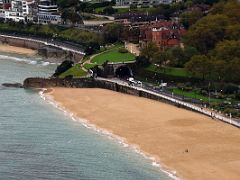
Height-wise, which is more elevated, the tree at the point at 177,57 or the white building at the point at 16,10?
the white building at the point at 16,10

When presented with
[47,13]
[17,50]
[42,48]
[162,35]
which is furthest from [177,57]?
[47,13]

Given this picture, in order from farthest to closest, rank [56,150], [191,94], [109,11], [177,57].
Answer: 1. [109,11]
2. [177,57]
3. [191,94]
4. [56,150]

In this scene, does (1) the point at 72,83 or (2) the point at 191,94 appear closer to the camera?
(2) the point at 191,94

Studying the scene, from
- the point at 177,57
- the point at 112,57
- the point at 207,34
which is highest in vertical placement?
the point at 207,34

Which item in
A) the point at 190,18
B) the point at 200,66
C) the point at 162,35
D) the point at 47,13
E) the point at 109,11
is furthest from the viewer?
the point at 47,13

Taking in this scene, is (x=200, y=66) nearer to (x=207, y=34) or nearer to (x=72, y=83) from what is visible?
(x=207, y=34)

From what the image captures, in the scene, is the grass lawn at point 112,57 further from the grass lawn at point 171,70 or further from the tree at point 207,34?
the tree at point 207,34

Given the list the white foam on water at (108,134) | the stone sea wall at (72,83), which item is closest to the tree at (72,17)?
the stone sea wall at (72,83)
